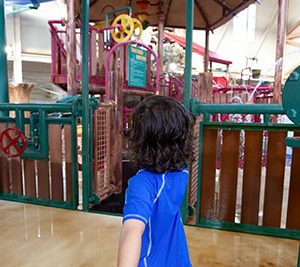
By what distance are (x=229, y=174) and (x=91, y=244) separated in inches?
38.5

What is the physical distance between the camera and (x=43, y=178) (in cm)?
249

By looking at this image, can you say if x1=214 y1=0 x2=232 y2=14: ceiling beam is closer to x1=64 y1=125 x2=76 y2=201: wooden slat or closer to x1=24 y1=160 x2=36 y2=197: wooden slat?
x1=64 y1=125 x2=76 y2=201: wooden slat

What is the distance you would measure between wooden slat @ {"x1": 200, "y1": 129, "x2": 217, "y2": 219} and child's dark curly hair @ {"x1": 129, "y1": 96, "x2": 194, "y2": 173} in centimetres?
114

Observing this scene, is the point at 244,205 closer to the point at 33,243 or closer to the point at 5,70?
the point at 33,243

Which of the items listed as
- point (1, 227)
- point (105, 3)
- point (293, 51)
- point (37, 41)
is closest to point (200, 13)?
point (105, 3)

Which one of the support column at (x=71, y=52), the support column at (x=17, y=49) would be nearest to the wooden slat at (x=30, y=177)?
the support column at (x=71, y=52)

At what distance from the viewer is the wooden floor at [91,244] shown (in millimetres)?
1672

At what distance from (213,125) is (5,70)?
78.1 inches

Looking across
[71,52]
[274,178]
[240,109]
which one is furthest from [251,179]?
Answer: [71,52]

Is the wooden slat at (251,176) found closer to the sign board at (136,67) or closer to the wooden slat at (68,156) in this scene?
the wooden slat at (68,156)

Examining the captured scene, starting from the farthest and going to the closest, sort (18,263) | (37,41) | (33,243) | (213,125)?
(37,41)
(213,125)
(33,243)
(18,263)

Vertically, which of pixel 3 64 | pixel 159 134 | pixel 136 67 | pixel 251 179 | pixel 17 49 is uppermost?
pixel 17 49

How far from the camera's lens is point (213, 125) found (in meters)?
2.00

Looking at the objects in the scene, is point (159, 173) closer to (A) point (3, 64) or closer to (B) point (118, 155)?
(B) point (118, 155)
